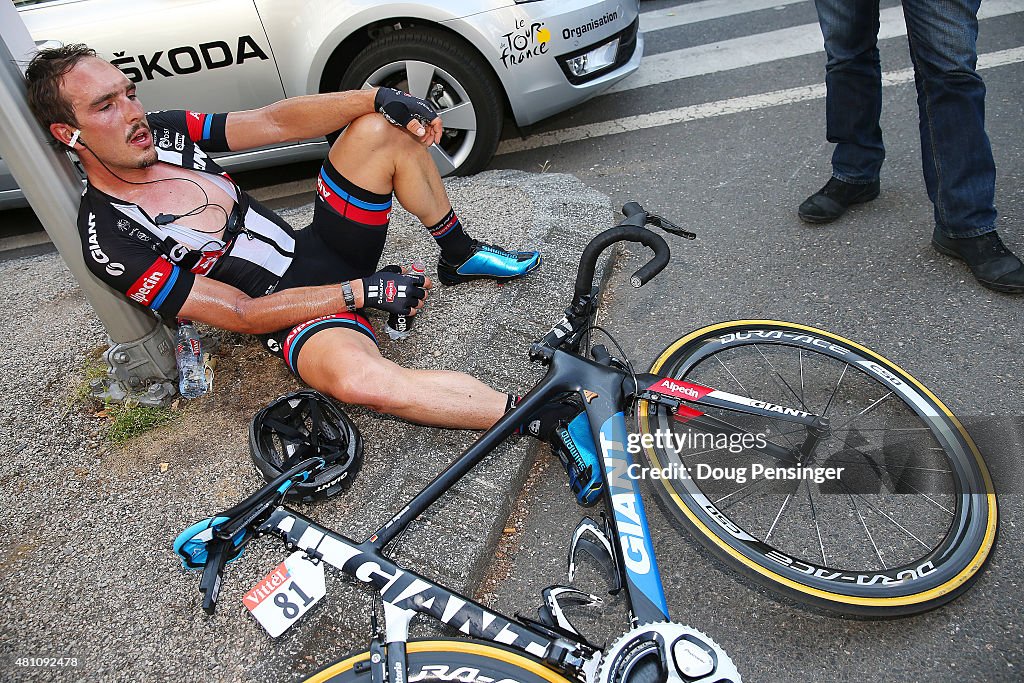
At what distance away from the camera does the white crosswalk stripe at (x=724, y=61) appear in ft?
15.9

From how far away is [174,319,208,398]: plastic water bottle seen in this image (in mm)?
2920

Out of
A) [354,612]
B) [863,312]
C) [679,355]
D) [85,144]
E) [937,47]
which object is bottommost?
[863,312]

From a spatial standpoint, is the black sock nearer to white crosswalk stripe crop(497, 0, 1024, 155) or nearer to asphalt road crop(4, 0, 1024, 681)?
asphalt road crop(4, 0, 1024, 681)

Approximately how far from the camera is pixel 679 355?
2504 millimetres

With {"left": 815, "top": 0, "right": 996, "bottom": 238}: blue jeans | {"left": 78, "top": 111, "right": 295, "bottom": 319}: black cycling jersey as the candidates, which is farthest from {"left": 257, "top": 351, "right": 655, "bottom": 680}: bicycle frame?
{"left": 815, "top": 0, "right": 996, "bottom": 238}: blue jeans

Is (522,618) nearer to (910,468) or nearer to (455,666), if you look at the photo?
(455,666)

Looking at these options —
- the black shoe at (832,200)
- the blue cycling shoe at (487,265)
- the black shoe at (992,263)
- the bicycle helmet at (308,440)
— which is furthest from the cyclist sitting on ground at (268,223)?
the black shoe at (992,263)

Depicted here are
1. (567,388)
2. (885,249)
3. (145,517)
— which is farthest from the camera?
(885,249)

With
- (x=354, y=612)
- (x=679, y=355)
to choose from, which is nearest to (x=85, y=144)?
(x=354, y=612)

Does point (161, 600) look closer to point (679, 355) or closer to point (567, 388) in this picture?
point (567, 388)

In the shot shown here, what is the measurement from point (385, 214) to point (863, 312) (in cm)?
219

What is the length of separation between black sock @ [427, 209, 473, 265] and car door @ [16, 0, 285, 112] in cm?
176

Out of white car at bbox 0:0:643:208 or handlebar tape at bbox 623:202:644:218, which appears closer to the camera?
handlebar tape at bbox 623:202:644:218

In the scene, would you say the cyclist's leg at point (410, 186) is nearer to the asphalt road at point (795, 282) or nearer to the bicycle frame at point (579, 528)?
the asphalt road at point (795, 282)
